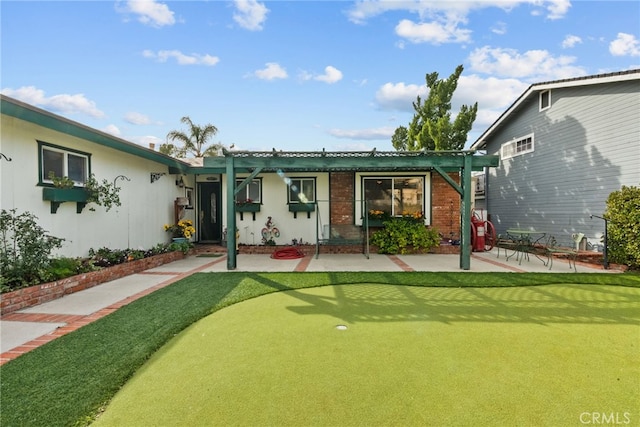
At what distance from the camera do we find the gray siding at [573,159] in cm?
834

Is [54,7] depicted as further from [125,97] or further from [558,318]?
[558,318]

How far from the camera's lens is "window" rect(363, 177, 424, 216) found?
1044 centimetres

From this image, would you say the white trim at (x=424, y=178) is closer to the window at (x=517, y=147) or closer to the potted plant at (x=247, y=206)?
the potted plant at (x=247, y=206)

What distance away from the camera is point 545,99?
10.8 m

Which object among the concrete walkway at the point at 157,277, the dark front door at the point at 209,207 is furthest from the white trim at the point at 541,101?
the dark front door at the point at 209,207

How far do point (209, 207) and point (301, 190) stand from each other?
12.0ft

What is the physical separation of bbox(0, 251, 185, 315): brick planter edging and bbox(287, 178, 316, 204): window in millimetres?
4857

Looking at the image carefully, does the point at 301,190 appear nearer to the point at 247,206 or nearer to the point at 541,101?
the point at 247,206

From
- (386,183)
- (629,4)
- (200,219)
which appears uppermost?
(629,4)

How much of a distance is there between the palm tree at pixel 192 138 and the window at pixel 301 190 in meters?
14.1

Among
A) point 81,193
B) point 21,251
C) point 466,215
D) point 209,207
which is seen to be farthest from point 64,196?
point 466,215

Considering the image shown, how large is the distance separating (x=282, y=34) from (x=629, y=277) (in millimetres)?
10617

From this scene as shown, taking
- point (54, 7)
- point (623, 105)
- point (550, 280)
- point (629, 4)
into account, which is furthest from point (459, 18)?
point (54, 7)

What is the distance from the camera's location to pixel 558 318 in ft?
13.0
